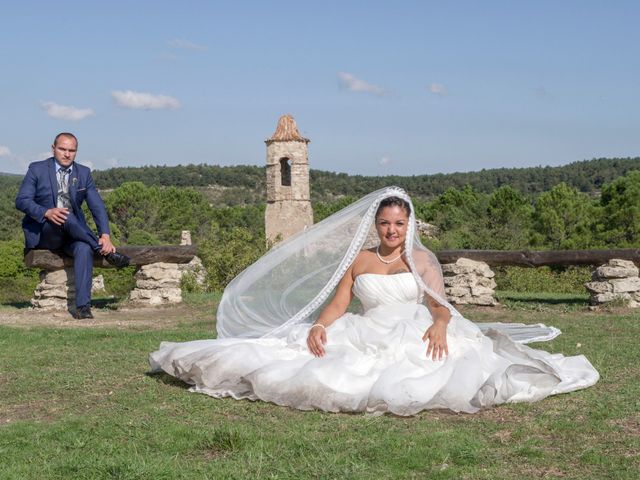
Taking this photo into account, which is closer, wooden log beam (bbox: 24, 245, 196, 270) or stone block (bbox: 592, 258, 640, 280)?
wooden log beam (bbox: 24, 245, 196, 270)

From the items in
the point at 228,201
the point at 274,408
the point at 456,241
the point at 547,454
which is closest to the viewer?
the point at 547,454

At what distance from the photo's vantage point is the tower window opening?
1570 inches

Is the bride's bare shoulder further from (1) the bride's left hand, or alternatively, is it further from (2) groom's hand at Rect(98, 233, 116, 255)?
(2) groom's hand at Rect(98, 233, 116, 255)

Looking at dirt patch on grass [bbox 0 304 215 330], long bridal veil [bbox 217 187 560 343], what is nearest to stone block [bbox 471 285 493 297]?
dirt patch on grass [bbox 0 304 215 330]

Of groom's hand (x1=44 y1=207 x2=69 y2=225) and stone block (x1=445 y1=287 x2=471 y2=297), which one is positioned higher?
groom's hand (x1=44 y1=207 x2=69 y2=225)

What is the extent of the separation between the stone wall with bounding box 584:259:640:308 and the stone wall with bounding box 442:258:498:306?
1.63m

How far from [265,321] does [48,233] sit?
5.22 meters

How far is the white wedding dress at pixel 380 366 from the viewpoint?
542 cm

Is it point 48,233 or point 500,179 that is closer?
point 48,233

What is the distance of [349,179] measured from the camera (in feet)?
344

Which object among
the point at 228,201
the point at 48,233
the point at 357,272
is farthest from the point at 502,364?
the point at 228,201

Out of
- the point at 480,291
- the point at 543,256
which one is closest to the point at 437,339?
the point at 480,291

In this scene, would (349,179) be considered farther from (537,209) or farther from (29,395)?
(29,395)

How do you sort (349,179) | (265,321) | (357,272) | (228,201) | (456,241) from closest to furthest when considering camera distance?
(357,272) < (265,321) < (456,241) < (228,201) < (349,179)
